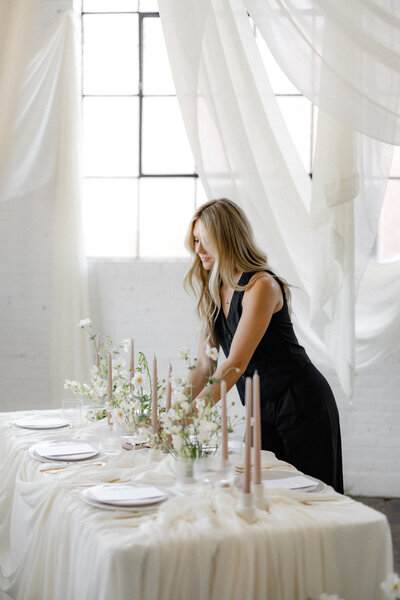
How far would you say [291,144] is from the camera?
360cm

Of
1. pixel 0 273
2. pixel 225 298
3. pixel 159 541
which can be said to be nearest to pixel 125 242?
pixel 0 273

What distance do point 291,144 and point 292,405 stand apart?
61.5 inches

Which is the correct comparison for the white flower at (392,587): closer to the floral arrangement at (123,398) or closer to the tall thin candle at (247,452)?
the tall thin candle at (247,452)

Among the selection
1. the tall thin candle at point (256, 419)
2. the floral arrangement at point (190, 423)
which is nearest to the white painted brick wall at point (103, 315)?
the floral arrangement at point (190, 423)

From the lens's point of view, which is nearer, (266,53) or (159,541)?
(159,541)

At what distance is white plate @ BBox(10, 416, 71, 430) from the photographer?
265 centimetres

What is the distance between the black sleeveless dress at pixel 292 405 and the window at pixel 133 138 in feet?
7.34

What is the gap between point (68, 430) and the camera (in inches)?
103

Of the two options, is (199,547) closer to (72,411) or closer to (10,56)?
(72,411)

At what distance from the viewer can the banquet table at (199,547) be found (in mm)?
1459

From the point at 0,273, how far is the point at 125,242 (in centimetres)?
81

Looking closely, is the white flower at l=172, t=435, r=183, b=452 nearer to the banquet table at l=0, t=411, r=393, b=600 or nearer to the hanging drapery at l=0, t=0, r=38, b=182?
the banquet table at l=0, t=411, r=393, b=600

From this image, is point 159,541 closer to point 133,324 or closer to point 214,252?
point 214,252

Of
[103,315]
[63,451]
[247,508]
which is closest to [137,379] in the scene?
[63,451]
